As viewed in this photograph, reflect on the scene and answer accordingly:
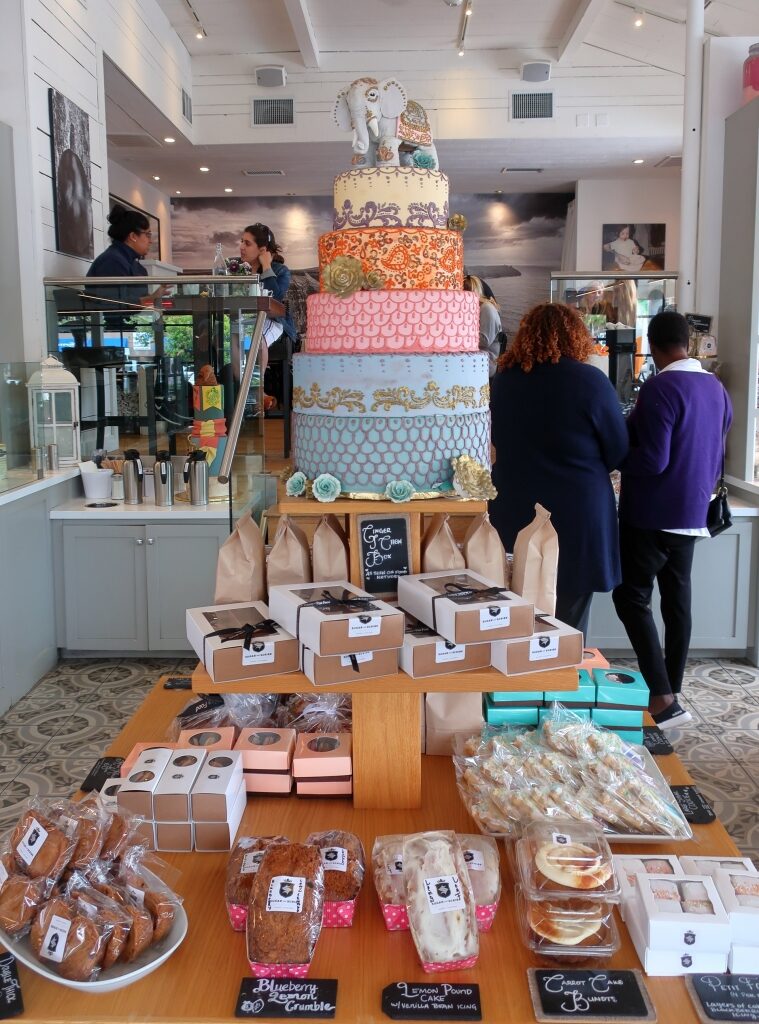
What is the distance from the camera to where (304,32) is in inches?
331

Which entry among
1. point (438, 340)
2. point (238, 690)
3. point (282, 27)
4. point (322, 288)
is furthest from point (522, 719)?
point (282, 27)

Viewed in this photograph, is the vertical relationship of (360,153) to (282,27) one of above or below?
below

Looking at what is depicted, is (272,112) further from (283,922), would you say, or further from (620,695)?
(283,922)

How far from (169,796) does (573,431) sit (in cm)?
199

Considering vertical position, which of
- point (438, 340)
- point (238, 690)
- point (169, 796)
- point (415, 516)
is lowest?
point (169, 796)

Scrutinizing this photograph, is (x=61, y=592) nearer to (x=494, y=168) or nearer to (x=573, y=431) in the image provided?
(x=573, y=431)

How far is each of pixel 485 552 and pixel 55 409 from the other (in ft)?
12.1

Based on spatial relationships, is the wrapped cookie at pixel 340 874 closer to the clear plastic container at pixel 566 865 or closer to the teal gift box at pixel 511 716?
the clear plastic container at pixel 566 865

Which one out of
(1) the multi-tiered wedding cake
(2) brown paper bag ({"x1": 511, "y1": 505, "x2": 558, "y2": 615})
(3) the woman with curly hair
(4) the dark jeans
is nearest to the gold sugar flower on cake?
(1) the multi-tiered wedding cake

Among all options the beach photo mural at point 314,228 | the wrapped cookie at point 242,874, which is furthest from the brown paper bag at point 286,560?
the beach photo mural at point 314,228

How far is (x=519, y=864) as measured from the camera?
63.7 inches

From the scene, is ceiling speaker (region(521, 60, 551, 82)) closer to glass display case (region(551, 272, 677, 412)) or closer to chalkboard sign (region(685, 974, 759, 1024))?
glass display case (region(551, 272, 677, 412))

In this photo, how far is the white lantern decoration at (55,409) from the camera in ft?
16.3

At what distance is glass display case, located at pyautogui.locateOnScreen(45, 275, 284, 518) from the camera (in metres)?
5.00
